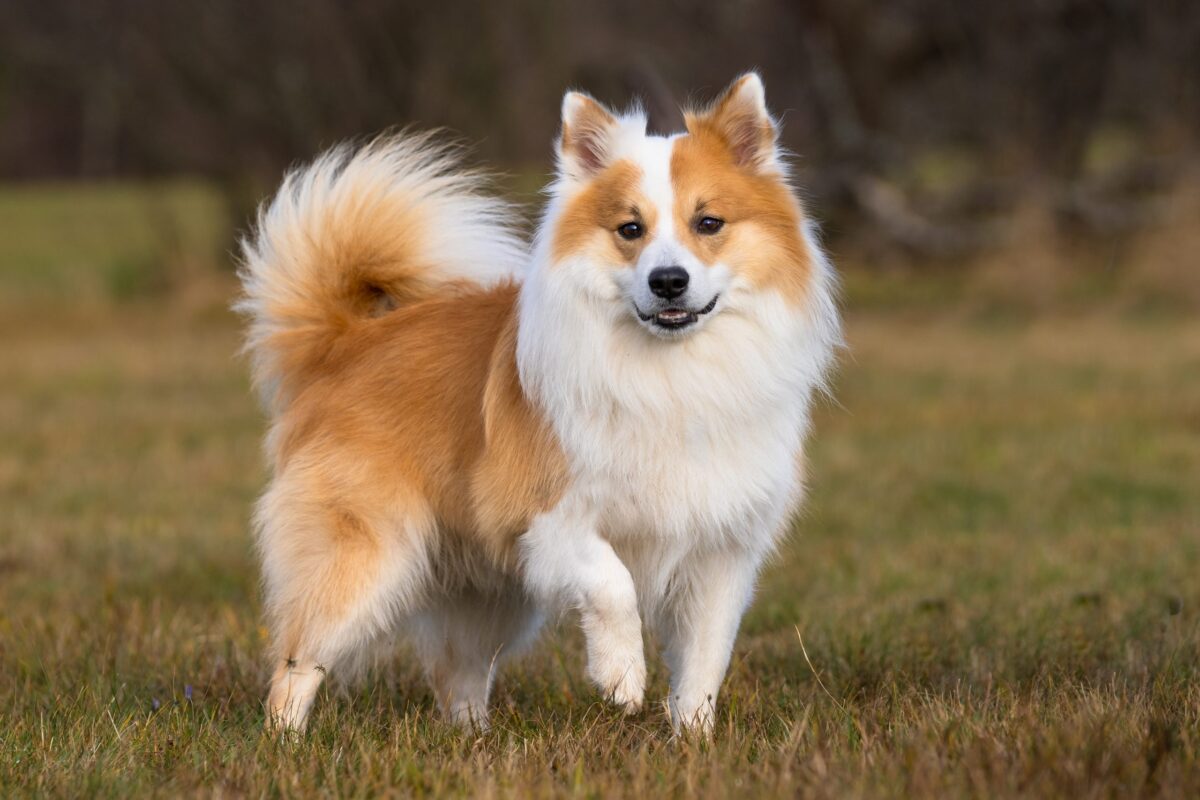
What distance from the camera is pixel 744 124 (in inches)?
156

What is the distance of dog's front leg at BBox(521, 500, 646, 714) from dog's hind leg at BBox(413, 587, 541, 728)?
0.63 meters

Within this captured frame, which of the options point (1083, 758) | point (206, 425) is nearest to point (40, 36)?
point (206, 425)

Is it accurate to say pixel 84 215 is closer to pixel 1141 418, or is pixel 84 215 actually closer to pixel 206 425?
pixel 206 425

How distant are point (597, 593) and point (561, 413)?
17.8 inches

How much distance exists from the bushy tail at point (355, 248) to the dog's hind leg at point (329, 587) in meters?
0.56

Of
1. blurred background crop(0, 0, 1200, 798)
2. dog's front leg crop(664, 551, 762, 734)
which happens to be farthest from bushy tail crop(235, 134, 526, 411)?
dog's front leg crop(664, 551, 762, 734)

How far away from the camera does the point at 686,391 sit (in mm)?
3727

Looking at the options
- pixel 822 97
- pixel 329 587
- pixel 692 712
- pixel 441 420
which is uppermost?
pixel 441 420

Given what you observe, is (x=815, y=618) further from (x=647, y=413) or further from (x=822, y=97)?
(x=822, y=97)

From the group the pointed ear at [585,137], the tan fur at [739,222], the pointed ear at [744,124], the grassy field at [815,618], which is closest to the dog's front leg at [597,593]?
the grassy field at [815,618]

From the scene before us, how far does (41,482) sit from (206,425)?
2055mm

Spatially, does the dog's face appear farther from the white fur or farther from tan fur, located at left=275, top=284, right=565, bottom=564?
tan fur, located at left=275, top=284, right=565, bottom=564

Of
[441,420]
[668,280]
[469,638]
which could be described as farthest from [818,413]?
[668,280]

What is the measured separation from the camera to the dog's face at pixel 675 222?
3.68 meters
